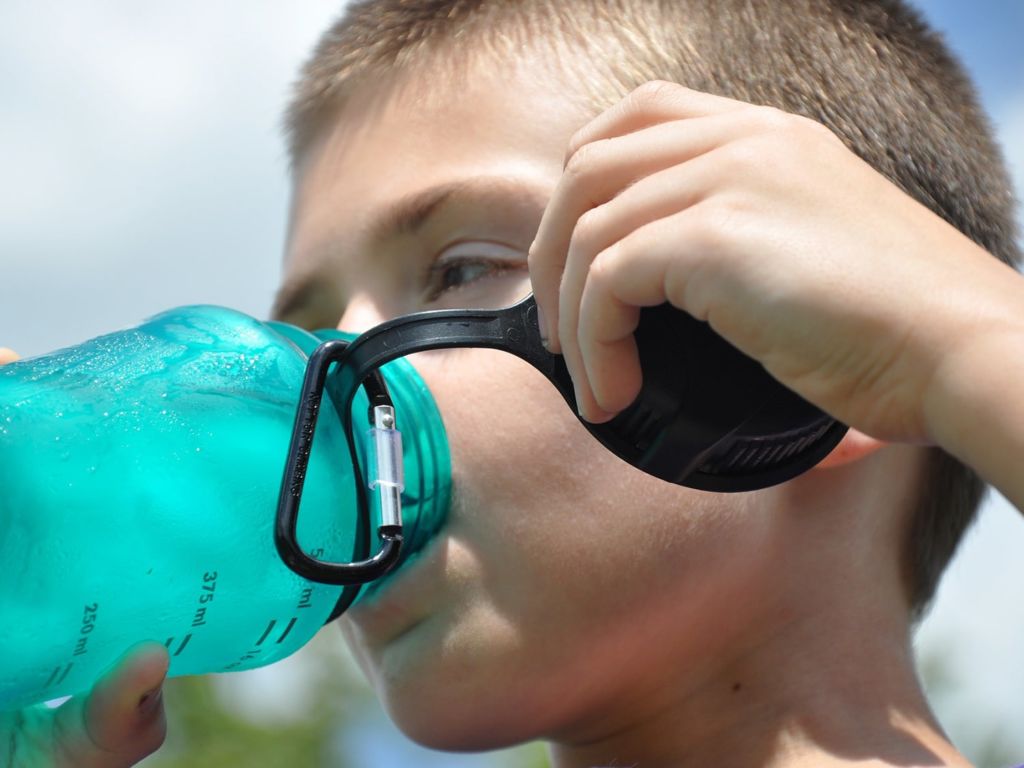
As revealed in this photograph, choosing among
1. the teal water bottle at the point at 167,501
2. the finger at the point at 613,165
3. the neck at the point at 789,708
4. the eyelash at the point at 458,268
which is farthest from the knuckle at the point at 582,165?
the neck at the point at 789,708

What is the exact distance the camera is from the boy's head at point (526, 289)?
1215 millimetres

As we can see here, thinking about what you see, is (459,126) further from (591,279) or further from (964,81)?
(964,81)

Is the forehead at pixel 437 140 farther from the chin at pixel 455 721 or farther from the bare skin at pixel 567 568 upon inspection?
the chin at pixel 455 721

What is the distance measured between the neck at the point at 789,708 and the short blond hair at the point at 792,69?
0.16 m

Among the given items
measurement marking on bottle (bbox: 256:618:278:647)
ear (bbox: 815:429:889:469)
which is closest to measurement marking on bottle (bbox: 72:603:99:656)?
measurement marking on bottle (bbox: 256:618:278:647)

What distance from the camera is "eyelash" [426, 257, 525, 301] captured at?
52.2 inches

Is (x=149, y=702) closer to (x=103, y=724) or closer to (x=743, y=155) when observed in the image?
(x=103, y=724)

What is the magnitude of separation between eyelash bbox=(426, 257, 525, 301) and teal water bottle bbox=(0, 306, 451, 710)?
22cm

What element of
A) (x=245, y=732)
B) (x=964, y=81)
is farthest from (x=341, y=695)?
(x=964, y=81)

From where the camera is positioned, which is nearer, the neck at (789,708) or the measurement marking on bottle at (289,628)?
the measurement marking on bottle at (289,628)

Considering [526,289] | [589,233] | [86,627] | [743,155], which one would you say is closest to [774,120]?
[743,155]

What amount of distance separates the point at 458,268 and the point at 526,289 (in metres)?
0.10

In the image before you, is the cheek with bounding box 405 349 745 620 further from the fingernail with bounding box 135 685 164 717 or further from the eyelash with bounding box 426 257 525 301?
the fingernail with bounding box 135 685 164 717

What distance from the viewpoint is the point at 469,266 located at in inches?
53.3
